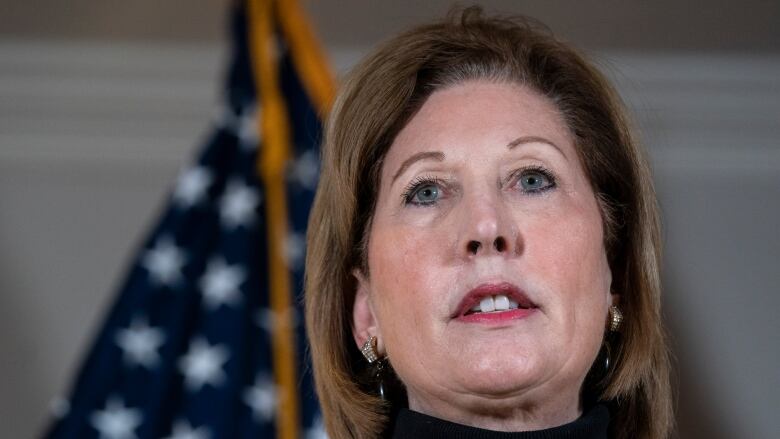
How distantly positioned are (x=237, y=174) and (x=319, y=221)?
46.0 inches

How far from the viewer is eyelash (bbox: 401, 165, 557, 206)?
4.66 feet

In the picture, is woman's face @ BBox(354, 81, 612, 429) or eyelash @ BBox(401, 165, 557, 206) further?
eyelash @ BBox(401, 165, 557, 206)

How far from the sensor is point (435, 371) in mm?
1351

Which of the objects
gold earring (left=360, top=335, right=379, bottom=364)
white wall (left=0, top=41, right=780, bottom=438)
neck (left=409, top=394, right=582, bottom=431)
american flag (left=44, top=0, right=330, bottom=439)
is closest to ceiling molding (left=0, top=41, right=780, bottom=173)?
white wall (left=0, top=41, right=780, bottom=438)

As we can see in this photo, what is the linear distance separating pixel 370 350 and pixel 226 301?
1.13 m

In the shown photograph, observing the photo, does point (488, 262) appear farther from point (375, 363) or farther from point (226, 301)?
point (226, 301)

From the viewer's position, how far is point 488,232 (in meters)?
1.30

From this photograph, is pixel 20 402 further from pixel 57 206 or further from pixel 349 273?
pixel 349 273

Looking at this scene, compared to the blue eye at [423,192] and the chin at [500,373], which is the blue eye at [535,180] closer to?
the blue eye at [423,192]

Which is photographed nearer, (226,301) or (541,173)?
(541,173)

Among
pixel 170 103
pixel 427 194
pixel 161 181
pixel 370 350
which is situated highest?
pixel 170 103

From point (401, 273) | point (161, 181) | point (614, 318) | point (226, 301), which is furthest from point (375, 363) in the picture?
point (161, 181)

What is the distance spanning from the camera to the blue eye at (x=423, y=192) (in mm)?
1436

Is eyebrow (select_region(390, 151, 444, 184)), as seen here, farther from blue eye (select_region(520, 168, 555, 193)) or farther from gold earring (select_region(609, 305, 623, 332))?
gold earring (select_region(609, 305, 623, 332))
